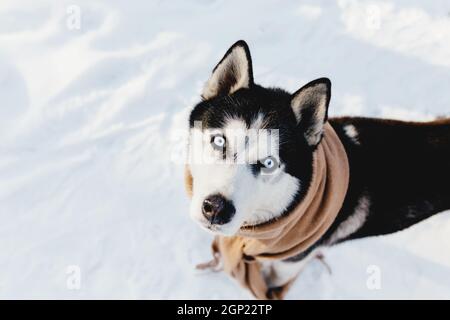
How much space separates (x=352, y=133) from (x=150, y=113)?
63.9 inches

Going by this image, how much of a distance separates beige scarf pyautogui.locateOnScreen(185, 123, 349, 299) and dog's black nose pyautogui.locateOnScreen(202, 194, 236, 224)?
39 centimetres

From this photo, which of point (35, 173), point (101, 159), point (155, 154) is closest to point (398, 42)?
point (155, 154)

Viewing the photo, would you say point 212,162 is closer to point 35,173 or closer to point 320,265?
point 320,265

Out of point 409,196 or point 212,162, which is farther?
point 409,196

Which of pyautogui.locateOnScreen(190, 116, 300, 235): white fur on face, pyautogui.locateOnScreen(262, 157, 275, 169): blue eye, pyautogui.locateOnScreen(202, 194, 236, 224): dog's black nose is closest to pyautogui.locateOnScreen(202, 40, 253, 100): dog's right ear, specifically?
pyautogui.locateOnScreen(190, 116, 300, 235): white fur on face

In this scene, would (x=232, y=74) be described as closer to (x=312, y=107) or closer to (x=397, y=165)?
(x=312, y=107)

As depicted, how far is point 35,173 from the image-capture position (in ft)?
9.93

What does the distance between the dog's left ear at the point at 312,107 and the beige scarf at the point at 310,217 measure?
0.54 ft

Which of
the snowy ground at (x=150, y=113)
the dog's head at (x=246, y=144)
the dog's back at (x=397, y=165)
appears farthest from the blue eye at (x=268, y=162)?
the snowy ground at (x=150, y=113)

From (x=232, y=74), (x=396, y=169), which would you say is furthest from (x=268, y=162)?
(x=396, y=169)

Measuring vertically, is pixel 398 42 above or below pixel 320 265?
above

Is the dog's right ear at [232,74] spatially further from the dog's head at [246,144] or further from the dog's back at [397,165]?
the dog's back at [397,165]

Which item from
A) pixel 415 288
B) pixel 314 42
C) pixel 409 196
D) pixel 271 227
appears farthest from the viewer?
pixel 314 42

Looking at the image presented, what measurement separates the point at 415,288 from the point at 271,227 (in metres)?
1.47
